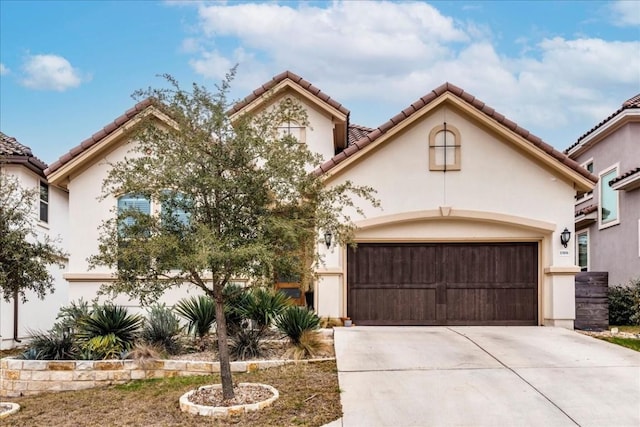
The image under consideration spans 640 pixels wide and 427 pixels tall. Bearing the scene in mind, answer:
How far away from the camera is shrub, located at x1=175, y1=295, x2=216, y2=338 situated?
40.7 ft

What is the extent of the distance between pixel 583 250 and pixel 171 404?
19.8m

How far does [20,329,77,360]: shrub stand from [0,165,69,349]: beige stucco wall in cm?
515

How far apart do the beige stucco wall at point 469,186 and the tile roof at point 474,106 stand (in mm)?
370

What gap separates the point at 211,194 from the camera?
27.4 feet

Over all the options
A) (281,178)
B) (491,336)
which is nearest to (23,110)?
(281,178)

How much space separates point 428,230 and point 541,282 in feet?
10.1

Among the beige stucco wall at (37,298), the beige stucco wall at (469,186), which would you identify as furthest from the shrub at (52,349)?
the beige stucco wall at (469,186)

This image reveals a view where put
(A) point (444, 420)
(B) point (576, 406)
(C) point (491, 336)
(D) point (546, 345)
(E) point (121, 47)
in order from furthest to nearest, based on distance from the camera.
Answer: (E) point (121, 47)
(C) point (491, 336)
(D) point (546, 345)
(B) point (576, 406)
(A) point (444, 420)

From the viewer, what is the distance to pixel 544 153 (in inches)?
A: 557

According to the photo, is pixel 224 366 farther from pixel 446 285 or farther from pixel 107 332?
pixel 446 285

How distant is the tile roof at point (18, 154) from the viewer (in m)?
16.2

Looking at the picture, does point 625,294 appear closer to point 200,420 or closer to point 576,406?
point 576,406

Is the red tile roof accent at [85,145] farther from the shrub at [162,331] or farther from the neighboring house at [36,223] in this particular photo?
the shrub at [162,331]

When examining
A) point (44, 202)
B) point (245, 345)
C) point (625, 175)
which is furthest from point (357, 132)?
point (245, 345)
